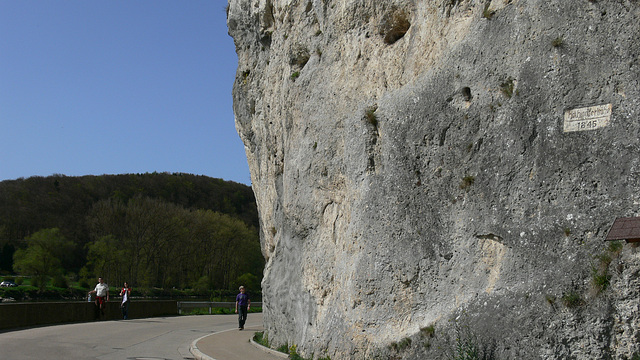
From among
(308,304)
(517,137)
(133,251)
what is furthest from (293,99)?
(133,251)

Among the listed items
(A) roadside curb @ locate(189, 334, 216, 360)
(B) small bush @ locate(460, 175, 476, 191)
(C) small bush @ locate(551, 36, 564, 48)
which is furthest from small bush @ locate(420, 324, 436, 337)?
(A) roadside curb @ locate(189, 334, 216, 360)

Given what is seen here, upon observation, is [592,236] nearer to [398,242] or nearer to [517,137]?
[517,137]

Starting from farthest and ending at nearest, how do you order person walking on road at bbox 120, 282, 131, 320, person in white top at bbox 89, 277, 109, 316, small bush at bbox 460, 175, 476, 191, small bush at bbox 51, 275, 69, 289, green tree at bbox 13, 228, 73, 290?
small bush at bbox 51, 275, 69, 289 < green tree at bbox 13, 228, 73, 290 < person walking on road at bbox 120, 282, 131, 320 < person in white top at bbox 89, 277, 109, 316 < small bush at bbox 460, 175, 476, 191

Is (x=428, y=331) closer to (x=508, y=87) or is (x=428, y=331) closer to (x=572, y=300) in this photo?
(x=572, y=300)

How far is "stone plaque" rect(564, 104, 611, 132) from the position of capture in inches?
333

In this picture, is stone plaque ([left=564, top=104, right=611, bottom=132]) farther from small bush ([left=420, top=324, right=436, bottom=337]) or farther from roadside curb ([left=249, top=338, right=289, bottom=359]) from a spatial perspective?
roadside curb ([left=249, top=338, right=289, bottom=359])

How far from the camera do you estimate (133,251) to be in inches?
2354

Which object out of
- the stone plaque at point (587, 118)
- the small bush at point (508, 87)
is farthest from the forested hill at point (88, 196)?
the stone plaque at point (587, 118)

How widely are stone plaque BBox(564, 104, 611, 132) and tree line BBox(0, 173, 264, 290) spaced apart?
54.7 m

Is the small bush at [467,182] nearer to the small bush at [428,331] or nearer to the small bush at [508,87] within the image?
the small bush at [508,87]

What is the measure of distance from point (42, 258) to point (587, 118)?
5954cm

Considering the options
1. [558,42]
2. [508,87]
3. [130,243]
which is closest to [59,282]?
[130,243]

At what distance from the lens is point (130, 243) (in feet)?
198

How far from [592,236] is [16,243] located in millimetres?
91688
